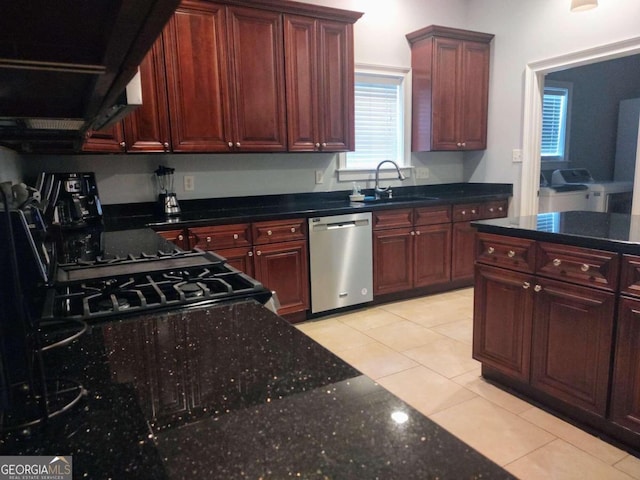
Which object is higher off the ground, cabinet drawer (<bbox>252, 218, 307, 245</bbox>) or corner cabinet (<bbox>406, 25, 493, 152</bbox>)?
corner cabinet (<bbox>406, 25, 493, 152</bbox>)

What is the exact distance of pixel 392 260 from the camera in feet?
12.7

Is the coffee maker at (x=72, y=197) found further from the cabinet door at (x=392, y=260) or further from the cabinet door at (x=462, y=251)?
the cabinet door at (x=462, y=251)

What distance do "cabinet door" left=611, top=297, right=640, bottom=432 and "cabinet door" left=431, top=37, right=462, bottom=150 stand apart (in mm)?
2810

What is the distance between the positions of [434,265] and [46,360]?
3611mm

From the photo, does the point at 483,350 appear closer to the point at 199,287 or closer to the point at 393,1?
the point at 199,287

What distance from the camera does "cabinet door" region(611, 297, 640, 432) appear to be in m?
1.77

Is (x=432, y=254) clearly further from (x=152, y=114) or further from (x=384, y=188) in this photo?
(x=152, y=114)

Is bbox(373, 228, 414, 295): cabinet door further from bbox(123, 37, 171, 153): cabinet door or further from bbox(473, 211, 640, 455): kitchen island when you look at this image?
bbox(123, 37, 171, 153): cabinet door

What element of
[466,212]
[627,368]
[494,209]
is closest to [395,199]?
[466,212]

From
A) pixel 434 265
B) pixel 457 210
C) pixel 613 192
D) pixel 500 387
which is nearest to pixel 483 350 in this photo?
pixel 500 387

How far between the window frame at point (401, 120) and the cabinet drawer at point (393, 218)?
661mm

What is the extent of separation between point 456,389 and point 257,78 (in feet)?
8.37
